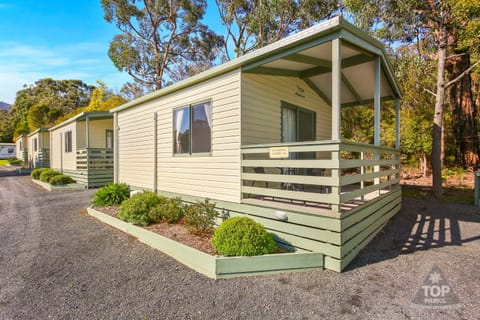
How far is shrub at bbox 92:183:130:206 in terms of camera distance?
6.91m

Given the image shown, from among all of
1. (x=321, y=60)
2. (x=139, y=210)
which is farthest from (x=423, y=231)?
(x=139, y=210)

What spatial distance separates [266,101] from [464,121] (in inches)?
439

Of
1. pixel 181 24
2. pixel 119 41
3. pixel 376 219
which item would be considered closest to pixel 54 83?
pixel 119 41

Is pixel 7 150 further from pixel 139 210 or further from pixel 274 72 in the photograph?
pixel 274 72

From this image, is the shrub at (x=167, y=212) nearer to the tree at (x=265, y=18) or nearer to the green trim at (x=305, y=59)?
the green trim at (x=305, y=59)

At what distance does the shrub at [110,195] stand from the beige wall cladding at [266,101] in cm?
462

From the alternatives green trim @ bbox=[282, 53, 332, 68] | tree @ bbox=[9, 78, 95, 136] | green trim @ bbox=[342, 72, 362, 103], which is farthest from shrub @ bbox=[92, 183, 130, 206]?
tree @ bbox=[9, 78, 95, 136]

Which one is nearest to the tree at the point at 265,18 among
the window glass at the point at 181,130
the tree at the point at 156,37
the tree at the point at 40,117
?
the tree at the point at 156,37

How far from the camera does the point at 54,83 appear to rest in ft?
145

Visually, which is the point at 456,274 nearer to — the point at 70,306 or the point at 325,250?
the point at 325,250

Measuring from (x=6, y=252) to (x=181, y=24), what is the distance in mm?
19698

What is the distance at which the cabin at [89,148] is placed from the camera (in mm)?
10805

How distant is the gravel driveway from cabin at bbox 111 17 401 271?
460 mm

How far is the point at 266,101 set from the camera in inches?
201
